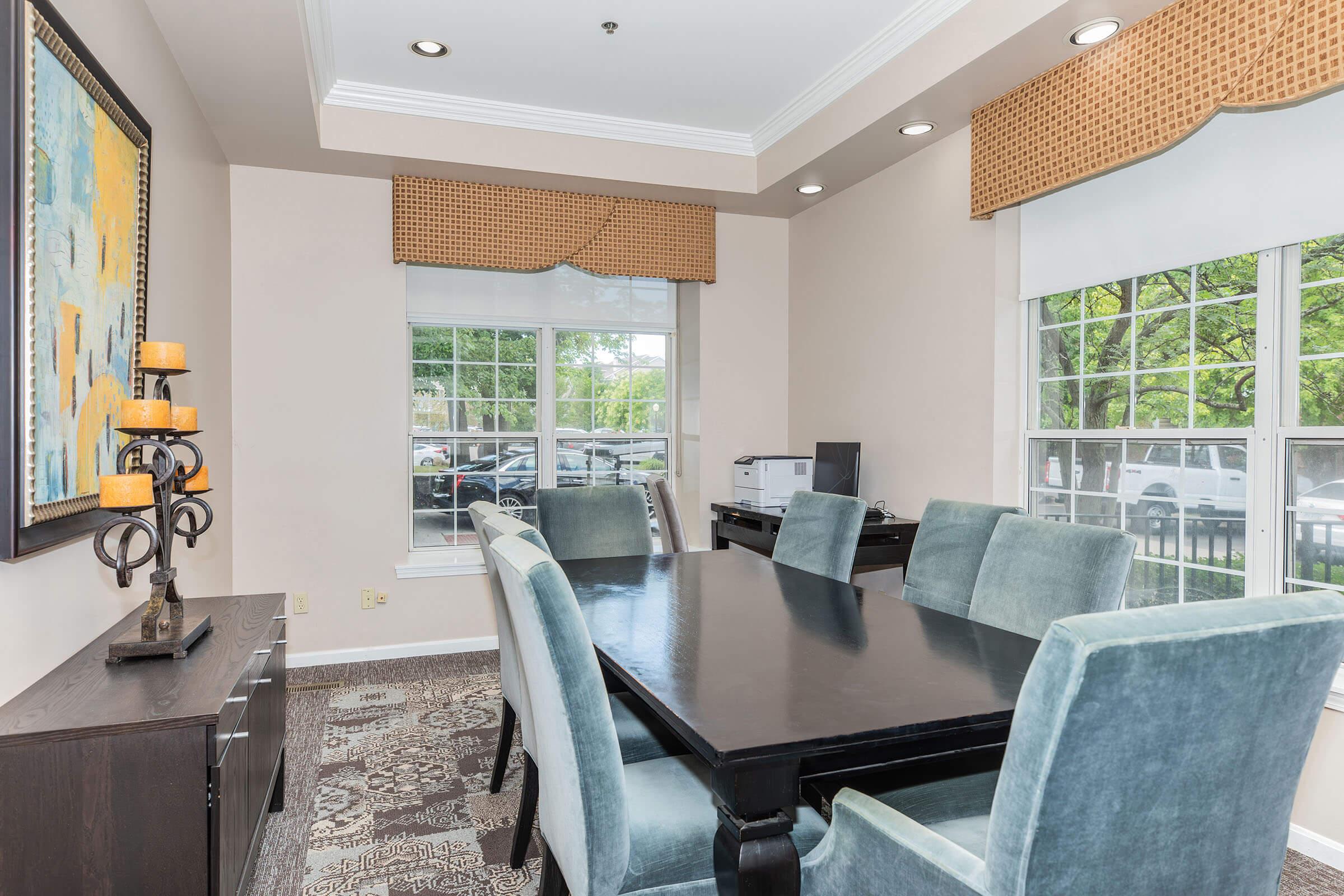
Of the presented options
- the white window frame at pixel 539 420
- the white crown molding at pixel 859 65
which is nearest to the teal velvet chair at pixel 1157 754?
the white crown molding at pixel 859 65

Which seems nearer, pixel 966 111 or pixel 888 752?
pixel 888 752

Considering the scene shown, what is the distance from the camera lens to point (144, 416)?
176 cm

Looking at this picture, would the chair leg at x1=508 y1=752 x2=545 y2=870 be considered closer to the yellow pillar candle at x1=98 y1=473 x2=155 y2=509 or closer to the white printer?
the yellow pillar candle at x1=98 y1=473 x2=155 y2=509

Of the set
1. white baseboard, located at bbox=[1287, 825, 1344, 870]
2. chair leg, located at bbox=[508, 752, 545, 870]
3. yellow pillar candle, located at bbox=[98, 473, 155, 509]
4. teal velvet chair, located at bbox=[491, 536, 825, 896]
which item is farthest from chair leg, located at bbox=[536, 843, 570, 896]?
white baseboard, located at bbox=[1287, 825, 1344, 870]

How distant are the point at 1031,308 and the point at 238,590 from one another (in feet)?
12.4

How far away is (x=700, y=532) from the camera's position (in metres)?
4.72

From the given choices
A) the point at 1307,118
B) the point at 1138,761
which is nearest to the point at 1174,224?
the point at 1307,118

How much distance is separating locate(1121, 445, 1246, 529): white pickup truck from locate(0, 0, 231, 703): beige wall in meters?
3.15

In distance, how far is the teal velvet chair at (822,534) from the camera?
2621mm

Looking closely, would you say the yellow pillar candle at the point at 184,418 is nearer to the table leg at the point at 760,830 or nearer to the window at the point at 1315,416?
the table leg at the point at 760,830

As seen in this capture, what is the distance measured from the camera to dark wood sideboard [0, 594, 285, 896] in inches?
54.1

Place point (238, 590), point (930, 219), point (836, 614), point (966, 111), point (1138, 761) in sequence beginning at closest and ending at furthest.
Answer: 1. point (1138, 761)
2. point (836, 614)
3. point (966, 111)
4. point (930, 219)
5. point (238, 590)

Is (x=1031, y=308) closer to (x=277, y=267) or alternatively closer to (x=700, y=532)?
(x=700, y=532)

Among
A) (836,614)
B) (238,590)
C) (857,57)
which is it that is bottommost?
(238,590)
